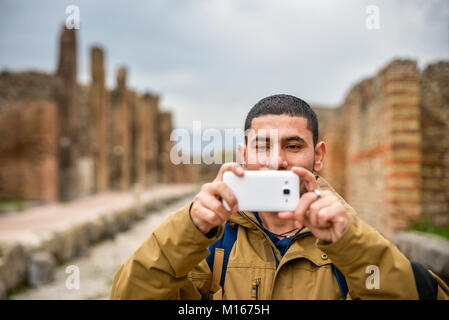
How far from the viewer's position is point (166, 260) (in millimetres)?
1355

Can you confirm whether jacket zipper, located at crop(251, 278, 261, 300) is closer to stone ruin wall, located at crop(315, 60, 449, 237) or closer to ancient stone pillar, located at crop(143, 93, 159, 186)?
stone ruin wall, located at crop(315, 60, 449, 237)

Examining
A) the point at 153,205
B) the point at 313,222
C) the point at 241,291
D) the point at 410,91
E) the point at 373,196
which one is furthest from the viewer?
the point at 153,205

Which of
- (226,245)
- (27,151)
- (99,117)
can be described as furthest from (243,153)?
(99,117)

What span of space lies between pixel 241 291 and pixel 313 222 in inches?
17.8

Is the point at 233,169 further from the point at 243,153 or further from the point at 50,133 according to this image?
the point at 50,133

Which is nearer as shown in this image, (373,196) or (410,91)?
(410,91)

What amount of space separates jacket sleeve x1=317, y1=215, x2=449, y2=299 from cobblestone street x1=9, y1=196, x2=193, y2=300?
4.40m

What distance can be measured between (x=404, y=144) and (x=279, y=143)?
5269 millimetres

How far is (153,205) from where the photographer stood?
16.2 m

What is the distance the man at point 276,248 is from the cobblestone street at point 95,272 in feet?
12.8

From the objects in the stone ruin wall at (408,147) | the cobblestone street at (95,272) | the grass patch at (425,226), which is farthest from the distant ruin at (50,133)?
the grass patch at (425,226)

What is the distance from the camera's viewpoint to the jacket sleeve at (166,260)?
1.32 meters
